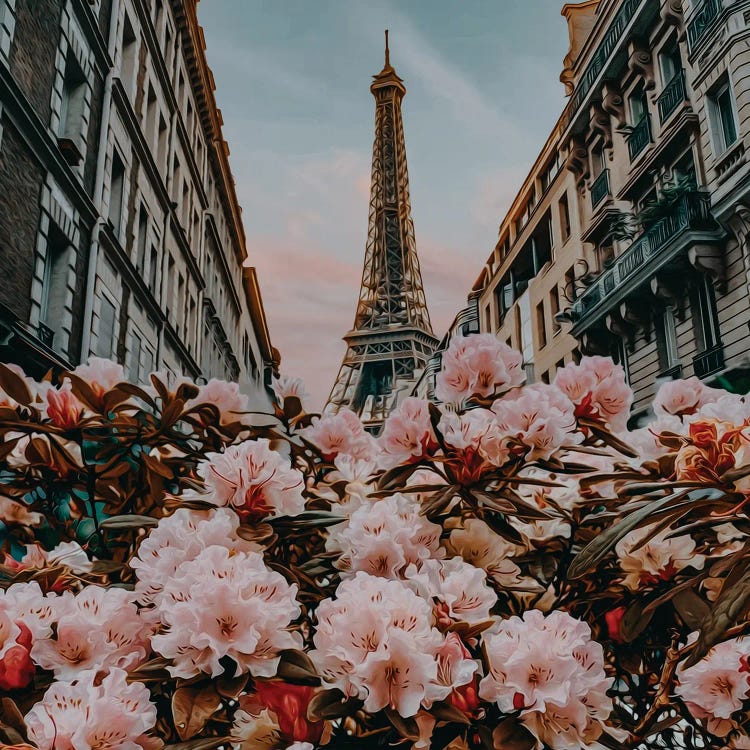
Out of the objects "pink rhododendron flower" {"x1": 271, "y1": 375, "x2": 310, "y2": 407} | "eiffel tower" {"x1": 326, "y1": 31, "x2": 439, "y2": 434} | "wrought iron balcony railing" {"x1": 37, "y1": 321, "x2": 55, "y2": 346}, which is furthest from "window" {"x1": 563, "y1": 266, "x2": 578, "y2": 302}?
"eiffel tower" {"x1": 326, "y1": 31, "x2": 439, "y2": 434}

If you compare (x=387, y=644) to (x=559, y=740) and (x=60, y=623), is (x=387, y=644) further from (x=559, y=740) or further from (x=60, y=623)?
(x=60, y=623)

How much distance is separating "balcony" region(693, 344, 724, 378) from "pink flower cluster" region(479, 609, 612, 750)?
12765 millimetres

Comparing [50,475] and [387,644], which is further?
[50,475]

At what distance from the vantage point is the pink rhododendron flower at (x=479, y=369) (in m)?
1.60

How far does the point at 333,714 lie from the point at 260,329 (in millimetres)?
47289

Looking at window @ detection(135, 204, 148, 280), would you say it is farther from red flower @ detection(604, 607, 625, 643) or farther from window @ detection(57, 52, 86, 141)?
red flower @ detection(604, 607, 625, 643)

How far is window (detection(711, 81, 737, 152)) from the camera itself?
515 inches

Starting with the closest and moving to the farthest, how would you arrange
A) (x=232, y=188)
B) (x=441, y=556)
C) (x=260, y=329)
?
(x=441, y=556) < (x=232, y=188) < (x=260, y=329)

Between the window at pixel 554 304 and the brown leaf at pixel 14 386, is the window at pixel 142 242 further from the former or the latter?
the brown leaf at pixel 14 386

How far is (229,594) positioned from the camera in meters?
0.98

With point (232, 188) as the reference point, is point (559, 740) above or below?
below

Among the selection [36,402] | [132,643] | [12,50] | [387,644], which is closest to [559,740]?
[387,644]

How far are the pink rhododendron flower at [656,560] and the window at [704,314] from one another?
13223 mm

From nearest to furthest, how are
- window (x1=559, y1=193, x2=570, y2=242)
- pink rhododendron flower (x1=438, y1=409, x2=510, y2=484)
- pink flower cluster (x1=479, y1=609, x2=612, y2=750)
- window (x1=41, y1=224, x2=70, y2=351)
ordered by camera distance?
pink flower cluster (x1=479, y1=609, x2=612, y2=750)
pink rhododendron flower (x1=438, y1=409, x2=510, y2=484)
window (x1=41, y1=224, x2=70, y2=351)
window (x1=559, y1=193, x2=570, y2=242)
